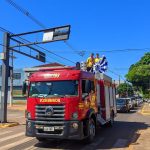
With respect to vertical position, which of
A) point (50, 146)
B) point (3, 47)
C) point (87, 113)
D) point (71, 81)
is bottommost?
point (50, 146)

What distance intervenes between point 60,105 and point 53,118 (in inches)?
20.8

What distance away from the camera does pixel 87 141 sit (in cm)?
1372

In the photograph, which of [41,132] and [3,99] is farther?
[3,99]

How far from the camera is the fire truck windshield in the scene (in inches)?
514

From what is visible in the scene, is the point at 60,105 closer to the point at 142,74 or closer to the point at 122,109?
the point at 122,109

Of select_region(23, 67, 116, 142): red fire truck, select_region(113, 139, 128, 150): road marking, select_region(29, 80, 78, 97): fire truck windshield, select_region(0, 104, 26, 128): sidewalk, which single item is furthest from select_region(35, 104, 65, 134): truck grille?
select_region(0, 104, 26, 128): sidewalk

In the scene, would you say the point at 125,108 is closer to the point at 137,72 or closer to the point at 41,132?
the point at 41,132

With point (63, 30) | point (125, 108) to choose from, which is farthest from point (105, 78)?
point (125, 108)

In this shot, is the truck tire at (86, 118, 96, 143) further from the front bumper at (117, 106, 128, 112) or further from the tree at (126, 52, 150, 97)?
the tree at (126, 52, 150, 97)

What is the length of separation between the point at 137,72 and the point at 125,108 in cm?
4182

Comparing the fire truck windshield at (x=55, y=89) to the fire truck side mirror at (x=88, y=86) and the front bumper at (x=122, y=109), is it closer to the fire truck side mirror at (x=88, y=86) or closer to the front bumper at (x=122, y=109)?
the fire truck side mirror at (x=88, y=86)

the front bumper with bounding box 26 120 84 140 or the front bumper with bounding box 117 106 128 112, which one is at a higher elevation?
the front bumper with bounding box 117 106 128 112

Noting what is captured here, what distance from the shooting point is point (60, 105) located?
12781 millimetres

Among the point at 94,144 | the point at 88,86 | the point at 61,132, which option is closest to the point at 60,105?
the point at 61,132
